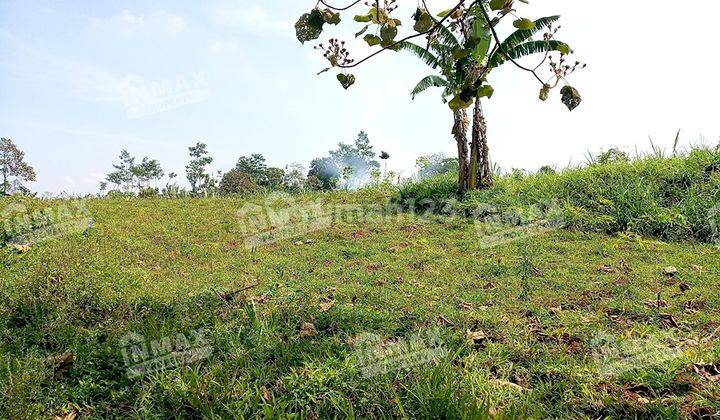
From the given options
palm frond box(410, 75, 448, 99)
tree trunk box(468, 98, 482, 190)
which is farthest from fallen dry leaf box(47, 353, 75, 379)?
palm frond box(410, 75, 448, 99)

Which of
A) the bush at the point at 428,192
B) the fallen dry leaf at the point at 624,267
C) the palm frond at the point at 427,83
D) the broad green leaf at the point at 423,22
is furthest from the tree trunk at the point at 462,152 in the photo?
Result: the broad green leaf at the point at 423,22

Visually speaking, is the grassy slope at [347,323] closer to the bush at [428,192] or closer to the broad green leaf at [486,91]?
the broad green leaf at [486,91]

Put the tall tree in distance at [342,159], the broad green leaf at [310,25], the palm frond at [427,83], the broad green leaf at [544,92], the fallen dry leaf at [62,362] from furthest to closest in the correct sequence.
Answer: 1. the tall tree in distance at [342,159]
2. the palm frond at [427,83]
3. the fallen dry leaf at [62,362]
4. the broad green leaf at [544,92]
5. the broad green leaf at [310,25]

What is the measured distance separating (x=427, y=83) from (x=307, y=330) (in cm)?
1070

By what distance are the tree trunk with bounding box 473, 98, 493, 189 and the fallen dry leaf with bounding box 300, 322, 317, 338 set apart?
8777 mm

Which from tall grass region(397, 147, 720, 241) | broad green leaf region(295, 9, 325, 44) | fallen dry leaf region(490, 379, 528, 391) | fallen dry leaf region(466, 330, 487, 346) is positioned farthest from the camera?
tall grass region(397, 147, 720, 241)

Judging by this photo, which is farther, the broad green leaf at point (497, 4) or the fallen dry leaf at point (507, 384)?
the fallen dry leaf at point (507, 384)

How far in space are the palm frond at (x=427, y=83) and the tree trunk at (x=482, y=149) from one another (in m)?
1.48

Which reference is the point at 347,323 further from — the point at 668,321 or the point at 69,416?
the point at 668,321

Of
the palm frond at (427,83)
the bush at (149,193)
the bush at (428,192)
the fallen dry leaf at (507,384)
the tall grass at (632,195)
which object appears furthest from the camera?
the bush at (149,193)

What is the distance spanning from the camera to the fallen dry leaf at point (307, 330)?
3.78 meters

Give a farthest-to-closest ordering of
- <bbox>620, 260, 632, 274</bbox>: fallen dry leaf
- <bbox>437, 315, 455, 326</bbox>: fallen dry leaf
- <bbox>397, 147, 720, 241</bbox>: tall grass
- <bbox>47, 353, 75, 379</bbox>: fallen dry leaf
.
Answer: <bbox>397, 147, 720, 241</bbox>: tall grass < <bbox>620, 260, 632, 274</bbox>: fallen dry leaf < <bbox>437, 315, 455, 326</bbox>: fallen dry leaf < <bbox>47, 353, 75, 379</bbox>: fallen dry leaf

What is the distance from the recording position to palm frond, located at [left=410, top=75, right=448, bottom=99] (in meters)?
13.0

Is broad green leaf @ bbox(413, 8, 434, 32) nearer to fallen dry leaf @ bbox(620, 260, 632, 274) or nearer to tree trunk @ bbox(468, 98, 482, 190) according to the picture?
fallen dry leaf @ bbox(620, 260, 632, 274)
